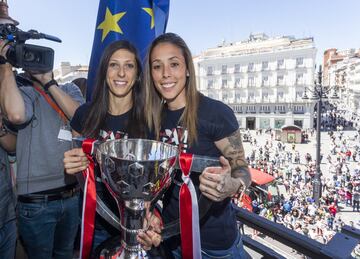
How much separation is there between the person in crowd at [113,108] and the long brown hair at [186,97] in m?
0.06

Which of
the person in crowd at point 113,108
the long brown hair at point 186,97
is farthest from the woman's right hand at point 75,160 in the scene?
the long brown hair at point 186,97

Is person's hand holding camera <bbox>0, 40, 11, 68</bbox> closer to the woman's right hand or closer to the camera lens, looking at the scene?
the camera lens

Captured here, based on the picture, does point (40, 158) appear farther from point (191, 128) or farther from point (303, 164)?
point (303, 164)

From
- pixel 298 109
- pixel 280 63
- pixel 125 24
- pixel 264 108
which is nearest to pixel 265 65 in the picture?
pixel 280 63

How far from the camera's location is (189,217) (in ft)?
4.03

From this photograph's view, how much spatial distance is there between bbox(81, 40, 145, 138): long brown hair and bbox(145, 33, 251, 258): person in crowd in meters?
0.07

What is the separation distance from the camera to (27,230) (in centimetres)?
189

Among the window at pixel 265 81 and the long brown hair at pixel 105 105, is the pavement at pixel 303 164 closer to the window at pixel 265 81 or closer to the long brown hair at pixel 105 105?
the long brown hair at pixel 105 105

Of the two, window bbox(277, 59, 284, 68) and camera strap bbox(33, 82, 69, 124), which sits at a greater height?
window bbox(277, 59, 284, 68)

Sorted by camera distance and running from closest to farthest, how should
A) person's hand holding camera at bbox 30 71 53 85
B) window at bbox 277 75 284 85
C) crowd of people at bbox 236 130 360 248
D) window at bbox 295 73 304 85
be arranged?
person's hand holding camera at bbox 30 71 53 85 → crowd of people at bbox 236 130 360 248 → window at bbox 295 73 304 85 → window at bbox 277 75 284 85

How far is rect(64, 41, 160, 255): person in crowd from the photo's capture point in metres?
1.68

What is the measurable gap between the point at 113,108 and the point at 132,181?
2.63 feet

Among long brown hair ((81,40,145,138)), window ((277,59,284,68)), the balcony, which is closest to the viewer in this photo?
the balcony

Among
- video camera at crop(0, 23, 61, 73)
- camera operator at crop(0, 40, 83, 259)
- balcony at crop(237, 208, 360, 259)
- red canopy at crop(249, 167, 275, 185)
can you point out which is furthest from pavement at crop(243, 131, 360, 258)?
video camera at crop(0, 23, 61, 73)
